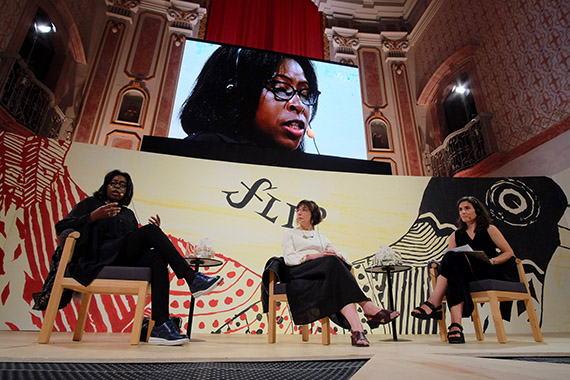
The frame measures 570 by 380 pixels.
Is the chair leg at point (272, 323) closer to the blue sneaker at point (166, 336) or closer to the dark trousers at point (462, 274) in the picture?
the blue sneaker at point (166, 336)

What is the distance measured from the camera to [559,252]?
3.70m

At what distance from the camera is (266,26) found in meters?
7.11

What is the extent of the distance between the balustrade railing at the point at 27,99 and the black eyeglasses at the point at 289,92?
3.70m

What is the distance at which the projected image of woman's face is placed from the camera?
5.98m

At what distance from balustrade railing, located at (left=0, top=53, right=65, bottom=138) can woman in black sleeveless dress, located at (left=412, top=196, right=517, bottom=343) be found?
20.2 ft

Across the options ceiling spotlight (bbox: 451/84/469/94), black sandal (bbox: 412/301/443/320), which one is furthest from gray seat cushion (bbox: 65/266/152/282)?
ceiling spotlight (bbox: 451/84/469/94)

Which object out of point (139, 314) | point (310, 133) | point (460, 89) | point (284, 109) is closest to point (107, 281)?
point (139, 314)

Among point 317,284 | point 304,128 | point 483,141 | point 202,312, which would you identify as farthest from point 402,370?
point 483,141

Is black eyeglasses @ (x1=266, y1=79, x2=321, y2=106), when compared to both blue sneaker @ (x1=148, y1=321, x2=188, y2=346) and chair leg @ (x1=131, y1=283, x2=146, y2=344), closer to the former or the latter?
chair leg @ (x1=131, y1=283, x2=146, y2=344)

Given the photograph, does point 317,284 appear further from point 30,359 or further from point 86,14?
point 86,14

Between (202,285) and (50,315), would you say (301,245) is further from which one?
(50,315)

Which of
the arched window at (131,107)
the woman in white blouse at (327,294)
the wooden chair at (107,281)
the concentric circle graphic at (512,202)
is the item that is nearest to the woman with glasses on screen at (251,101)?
the arched window at (131,107)

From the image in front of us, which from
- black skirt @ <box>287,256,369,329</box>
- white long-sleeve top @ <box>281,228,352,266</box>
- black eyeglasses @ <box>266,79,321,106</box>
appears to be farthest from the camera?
black eyeglasses @ <box>266,79,321,106</box>

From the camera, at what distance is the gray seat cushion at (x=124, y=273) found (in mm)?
1887
